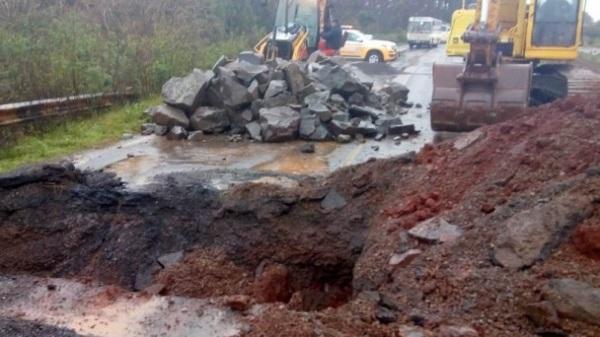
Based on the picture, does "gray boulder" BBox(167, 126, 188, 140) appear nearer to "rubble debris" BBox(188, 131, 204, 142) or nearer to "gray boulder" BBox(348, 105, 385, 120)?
"rubble debris" BBox(188, 131, 204, 142)

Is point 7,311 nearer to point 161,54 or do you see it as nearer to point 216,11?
point 161,54

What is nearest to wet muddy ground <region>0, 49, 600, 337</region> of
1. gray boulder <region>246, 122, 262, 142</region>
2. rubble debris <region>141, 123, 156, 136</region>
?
gray boulder <region>246, 122, 262, 142</region>

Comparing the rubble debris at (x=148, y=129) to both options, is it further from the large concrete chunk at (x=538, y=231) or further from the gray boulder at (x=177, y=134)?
the large concrete chunk at (x=538, y=231)

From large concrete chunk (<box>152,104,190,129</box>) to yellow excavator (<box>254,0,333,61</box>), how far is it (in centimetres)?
591

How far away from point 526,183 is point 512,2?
930 cm

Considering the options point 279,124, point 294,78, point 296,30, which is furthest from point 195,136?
point 296,30

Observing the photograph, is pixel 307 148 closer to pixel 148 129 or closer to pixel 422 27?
pixel 148 129

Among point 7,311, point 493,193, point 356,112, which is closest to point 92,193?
point 7,311

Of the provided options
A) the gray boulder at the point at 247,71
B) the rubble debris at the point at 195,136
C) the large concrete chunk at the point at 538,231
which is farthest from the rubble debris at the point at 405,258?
the gray boulder at the point at 247,71

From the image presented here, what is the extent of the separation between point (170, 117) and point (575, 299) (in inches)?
396

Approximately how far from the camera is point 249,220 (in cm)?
674

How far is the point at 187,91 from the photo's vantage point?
1310cm

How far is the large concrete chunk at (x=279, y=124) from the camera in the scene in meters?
12.2

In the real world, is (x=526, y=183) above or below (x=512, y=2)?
below
